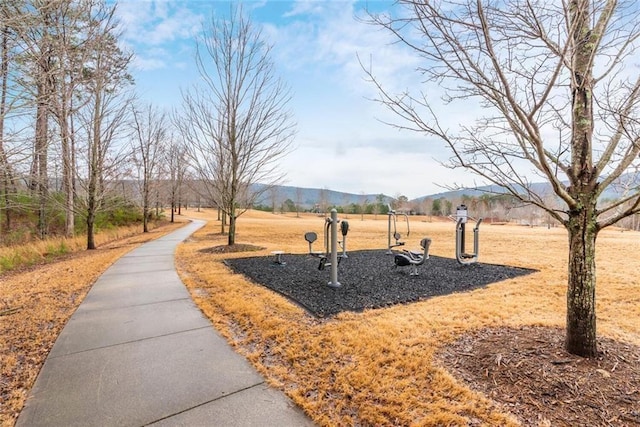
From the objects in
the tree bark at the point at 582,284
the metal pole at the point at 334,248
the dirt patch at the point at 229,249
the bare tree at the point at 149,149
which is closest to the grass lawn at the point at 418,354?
the tree bark at the point at 582,284

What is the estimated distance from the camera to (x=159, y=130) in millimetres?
19047

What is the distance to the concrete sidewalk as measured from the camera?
2.09m

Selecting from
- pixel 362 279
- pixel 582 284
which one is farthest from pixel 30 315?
pixel 582 284

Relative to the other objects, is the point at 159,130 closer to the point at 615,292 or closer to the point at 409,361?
the point at 409,361

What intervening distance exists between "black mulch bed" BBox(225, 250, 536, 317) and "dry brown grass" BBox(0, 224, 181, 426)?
2.96m

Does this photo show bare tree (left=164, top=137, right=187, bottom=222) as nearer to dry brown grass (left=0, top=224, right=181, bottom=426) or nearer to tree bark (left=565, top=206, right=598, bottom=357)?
dry brown grass (left=0, top=224, right=181, bottom=426)

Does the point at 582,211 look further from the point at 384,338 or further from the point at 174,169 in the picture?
the point at 174,169

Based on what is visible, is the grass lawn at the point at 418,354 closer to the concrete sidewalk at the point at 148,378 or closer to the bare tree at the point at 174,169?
the concrete sidewalk at the point at 148,378

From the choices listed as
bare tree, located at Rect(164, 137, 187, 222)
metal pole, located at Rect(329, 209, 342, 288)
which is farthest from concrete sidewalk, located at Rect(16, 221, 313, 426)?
bare tree, located at Rect(164, 137, 187, 222)

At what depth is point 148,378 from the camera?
2.56 metres

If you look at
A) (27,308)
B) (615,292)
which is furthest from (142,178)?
(615,292)

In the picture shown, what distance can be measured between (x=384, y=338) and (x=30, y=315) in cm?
483

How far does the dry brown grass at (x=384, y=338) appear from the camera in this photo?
218 centimetres

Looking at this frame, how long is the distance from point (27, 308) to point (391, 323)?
5307 millimetres
